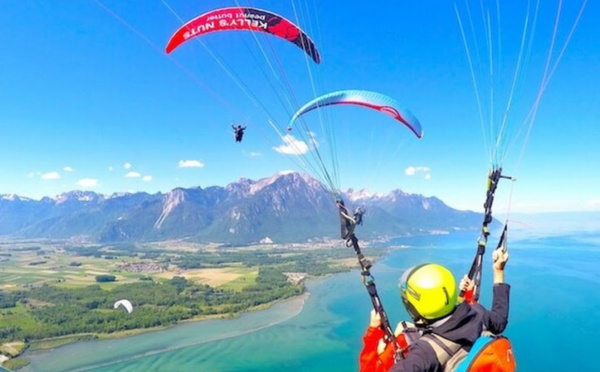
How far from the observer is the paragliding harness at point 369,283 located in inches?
56.5

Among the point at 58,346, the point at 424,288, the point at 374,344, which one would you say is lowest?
the point at 58,346

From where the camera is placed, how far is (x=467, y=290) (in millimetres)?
2283

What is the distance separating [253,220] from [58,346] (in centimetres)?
11084

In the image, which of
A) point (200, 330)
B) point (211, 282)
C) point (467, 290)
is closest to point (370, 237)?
point (211, 282)

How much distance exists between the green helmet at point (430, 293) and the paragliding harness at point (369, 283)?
123 mm

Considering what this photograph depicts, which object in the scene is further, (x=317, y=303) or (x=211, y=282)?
(x=211, y=282)

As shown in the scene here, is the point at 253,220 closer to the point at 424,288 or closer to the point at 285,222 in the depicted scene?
the point at 285,222

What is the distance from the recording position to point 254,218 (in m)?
141

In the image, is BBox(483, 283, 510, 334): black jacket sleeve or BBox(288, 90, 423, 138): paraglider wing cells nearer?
BBox(483, 283, 510, 334): black jacket sleeve

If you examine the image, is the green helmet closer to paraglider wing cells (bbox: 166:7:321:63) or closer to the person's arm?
the person's arm

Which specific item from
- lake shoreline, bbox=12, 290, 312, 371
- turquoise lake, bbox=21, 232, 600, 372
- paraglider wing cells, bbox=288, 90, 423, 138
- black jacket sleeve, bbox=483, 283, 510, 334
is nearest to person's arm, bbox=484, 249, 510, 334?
black jacket sleeve, bbox=483, 283, 510, 334

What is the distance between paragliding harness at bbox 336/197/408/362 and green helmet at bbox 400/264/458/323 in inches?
4.9

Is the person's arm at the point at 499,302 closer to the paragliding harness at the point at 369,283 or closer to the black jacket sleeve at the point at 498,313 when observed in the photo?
the black jacket sleeve at the point at 498,313

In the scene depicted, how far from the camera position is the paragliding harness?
4.71 feet
